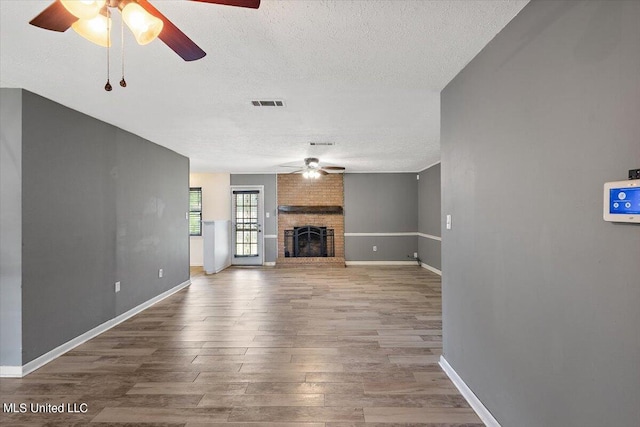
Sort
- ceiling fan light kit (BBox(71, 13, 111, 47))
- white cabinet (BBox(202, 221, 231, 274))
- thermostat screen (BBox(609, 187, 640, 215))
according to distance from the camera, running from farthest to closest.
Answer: white cabinet (BBox(202, 221, 231, 274))
ceiling fan light kit (BBox(71, 13, 111, 47))
thermostat screen (BBox(609, 187, 640, 215))

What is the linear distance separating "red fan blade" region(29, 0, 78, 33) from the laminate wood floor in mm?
2237

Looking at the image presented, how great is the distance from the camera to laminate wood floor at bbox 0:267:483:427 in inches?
80.0

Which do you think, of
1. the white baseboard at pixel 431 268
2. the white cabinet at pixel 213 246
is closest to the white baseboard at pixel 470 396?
the white baseboard at pixel 431 268

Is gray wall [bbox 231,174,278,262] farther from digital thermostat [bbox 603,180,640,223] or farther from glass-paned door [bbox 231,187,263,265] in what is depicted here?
digital thermostat [bbox 603,180,640,223]

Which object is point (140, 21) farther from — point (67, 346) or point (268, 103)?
point (67, 346)

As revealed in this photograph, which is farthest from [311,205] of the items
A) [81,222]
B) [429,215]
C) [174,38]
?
[174,38]

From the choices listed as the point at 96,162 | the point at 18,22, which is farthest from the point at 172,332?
the point at 18,22

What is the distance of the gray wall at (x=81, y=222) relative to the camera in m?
2.67

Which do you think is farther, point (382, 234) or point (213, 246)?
point (382, 234)

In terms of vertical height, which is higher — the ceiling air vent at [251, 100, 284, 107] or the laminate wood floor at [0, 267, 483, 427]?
the ceiling air vent at [251, 100, 284, 107]

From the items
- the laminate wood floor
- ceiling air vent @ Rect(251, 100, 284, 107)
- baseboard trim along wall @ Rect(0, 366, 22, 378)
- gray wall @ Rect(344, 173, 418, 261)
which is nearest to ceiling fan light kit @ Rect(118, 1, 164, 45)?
ceiling air vent @ Rect(251, 100, 284, 107)

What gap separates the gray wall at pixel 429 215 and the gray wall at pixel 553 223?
4.58m

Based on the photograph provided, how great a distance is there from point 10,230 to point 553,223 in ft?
12.6

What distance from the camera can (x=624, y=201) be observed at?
105 centimetres
